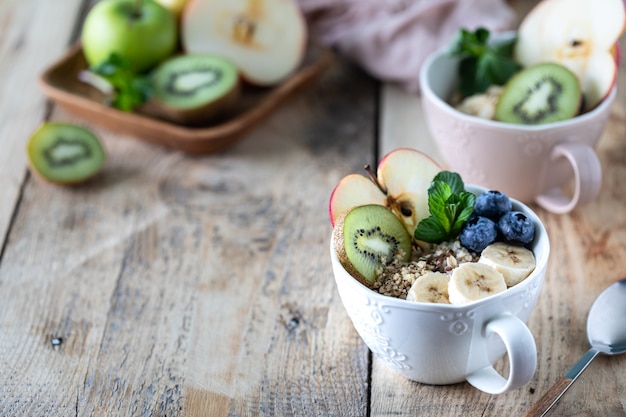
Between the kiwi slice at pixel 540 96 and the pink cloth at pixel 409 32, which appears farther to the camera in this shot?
the pink cloth at pixel 409 32

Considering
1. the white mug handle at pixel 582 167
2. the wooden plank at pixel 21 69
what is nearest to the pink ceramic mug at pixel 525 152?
the white mug handle at pixel 582 167

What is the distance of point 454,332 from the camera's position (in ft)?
2.46

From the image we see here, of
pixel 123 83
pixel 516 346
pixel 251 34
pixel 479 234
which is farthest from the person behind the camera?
pixel 251 34

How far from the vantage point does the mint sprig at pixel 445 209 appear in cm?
82

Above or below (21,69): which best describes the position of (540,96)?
above

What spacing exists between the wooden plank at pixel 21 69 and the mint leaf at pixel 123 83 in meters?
0.16

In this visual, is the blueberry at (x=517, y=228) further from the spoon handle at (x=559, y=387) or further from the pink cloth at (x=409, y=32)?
the pink cloth at (x=409, y=32)

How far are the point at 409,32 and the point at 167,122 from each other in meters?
0.46

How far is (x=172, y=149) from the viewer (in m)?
1.30

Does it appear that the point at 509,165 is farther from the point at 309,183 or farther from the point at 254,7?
the point at 254,7

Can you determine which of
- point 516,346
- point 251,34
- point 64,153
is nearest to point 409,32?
point 251,34

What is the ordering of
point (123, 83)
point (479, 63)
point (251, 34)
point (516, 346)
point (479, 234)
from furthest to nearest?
point (251, 34) < point (123, 83) < point (479, 63) < point (479, 234) < point (516, 346)

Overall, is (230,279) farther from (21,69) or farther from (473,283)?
(21,69)

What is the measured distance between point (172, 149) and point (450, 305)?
696 millimetres
